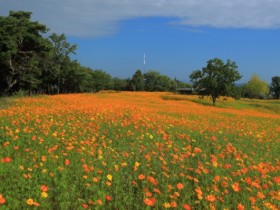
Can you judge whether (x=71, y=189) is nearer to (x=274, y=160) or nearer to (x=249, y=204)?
(x=249, y=204)

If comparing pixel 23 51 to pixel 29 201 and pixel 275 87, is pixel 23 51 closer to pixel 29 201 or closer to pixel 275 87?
pixel 29 201

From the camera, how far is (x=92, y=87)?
327ft

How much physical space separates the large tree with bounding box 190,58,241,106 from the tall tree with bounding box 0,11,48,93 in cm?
2401

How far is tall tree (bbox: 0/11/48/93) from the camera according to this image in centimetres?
4184

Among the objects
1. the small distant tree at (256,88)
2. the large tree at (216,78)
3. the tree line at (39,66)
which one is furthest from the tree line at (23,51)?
the small distant tree at (256,88)

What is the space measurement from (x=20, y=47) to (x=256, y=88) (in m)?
86.7

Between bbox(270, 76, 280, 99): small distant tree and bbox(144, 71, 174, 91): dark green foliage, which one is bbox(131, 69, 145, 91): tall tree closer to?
bbox(144, 71, 174, 91): dark green foliage

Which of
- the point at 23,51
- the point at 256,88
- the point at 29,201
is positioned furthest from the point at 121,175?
the point at 256,88

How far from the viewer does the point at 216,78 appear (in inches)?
2196

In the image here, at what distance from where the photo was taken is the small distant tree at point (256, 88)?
115875 mm

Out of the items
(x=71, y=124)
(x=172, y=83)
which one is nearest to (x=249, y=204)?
(x=71, y=124)

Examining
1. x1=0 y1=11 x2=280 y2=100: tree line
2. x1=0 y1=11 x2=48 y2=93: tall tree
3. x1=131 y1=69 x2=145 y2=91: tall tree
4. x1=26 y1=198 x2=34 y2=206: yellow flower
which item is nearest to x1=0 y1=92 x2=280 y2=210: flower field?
x1=26 y1=198 x2=34 y2=206: yellow flower

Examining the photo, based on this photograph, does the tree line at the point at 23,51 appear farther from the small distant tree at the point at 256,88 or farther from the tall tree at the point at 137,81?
the small distant tree at the point at 256,88

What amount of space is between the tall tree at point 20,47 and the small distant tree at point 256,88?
273ft
